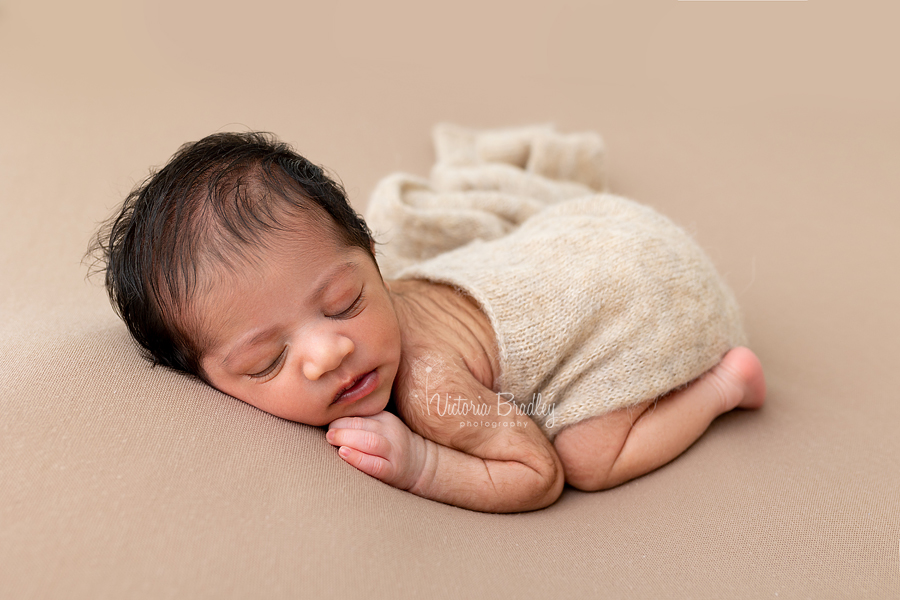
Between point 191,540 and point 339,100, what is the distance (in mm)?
1748

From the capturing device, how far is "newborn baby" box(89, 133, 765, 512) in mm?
986

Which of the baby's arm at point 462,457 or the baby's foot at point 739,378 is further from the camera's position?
the baby's foot at point 739,378

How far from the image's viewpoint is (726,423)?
133cm

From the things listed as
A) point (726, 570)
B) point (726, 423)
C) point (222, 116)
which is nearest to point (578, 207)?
point (726, 423)

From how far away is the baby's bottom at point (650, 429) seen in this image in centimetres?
120

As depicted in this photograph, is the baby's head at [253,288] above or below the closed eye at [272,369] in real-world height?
above

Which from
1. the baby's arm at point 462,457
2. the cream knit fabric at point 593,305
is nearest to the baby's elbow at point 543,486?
the baby's arm at point 462,457

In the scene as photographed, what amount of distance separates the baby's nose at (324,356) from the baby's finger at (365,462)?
0.40ft

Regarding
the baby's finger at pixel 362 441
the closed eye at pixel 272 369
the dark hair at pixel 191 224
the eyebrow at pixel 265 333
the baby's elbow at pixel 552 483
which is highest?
the dark hair at pixel 191 224

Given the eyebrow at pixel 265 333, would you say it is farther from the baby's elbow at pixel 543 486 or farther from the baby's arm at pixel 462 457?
the baby's elbow at pixel 543 486

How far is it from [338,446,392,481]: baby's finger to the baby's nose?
12 cm

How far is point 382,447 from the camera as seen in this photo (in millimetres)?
1014

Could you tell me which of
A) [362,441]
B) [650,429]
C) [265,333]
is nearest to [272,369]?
[265,333]

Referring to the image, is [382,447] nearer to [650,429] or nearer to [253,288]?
[253,288]
